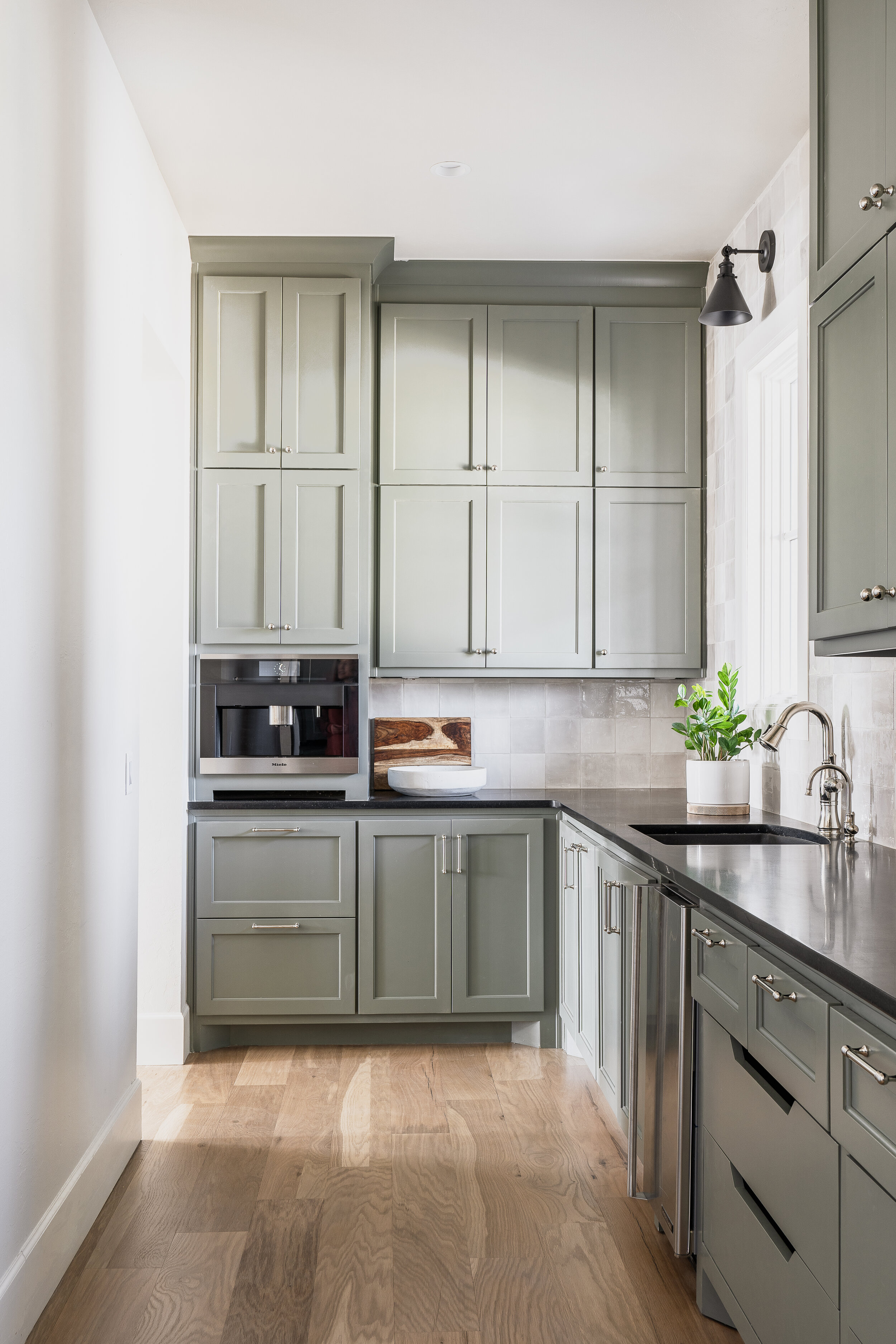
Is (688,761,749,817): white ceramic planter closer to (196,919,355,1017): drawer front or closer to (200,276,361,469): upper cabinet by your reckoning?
(196,919,355,1017): drawer front

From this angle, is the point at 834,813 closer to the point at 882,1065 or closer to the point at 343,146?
the point at 882,1065

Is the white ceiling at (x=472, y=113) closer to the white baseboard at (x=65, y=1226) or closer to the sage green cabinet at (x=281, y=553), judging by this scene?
the sage green cabinet at (x=281, y=553)

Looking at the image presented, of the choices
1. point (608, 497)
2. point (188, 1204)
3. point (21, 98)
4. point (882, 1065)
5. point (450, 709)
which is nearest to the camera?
point (882, 1065)

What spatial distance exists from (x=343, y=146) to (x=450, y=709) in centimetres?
203

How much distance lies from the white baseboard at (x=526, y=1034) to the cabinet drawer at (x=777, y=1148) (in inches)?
63.8

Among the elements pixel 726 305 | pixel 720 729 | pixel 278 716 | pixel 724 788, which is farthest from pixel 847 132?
pixel 278 716

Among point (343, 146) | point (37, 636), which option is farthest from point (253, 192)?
point (37, 636)

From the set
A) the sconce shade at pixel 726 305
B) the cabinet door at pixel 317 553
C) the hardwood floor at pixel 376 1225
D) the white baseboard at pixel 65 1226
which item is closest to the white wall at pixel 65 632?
the white baseboard at pixel 65 1226

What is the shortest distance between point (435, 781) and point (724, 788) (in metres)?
1.04

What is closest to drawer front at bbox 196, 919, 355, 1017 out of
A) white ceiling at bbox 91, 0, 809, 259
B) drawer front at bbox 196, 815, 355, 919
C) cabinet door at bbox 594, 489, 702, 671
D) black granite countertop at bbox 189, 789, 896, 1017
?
drawer front at bbox 196, 815, 355, 919

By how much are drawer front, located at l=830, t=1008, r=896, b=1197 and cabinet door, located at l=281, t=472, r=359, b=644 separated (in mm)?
2504

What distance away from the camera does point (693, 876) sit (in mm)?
1966

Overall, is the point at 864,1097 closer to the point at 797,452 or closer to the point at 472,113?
the point at 797,452

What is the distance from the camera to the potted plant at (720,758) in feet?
10.1
